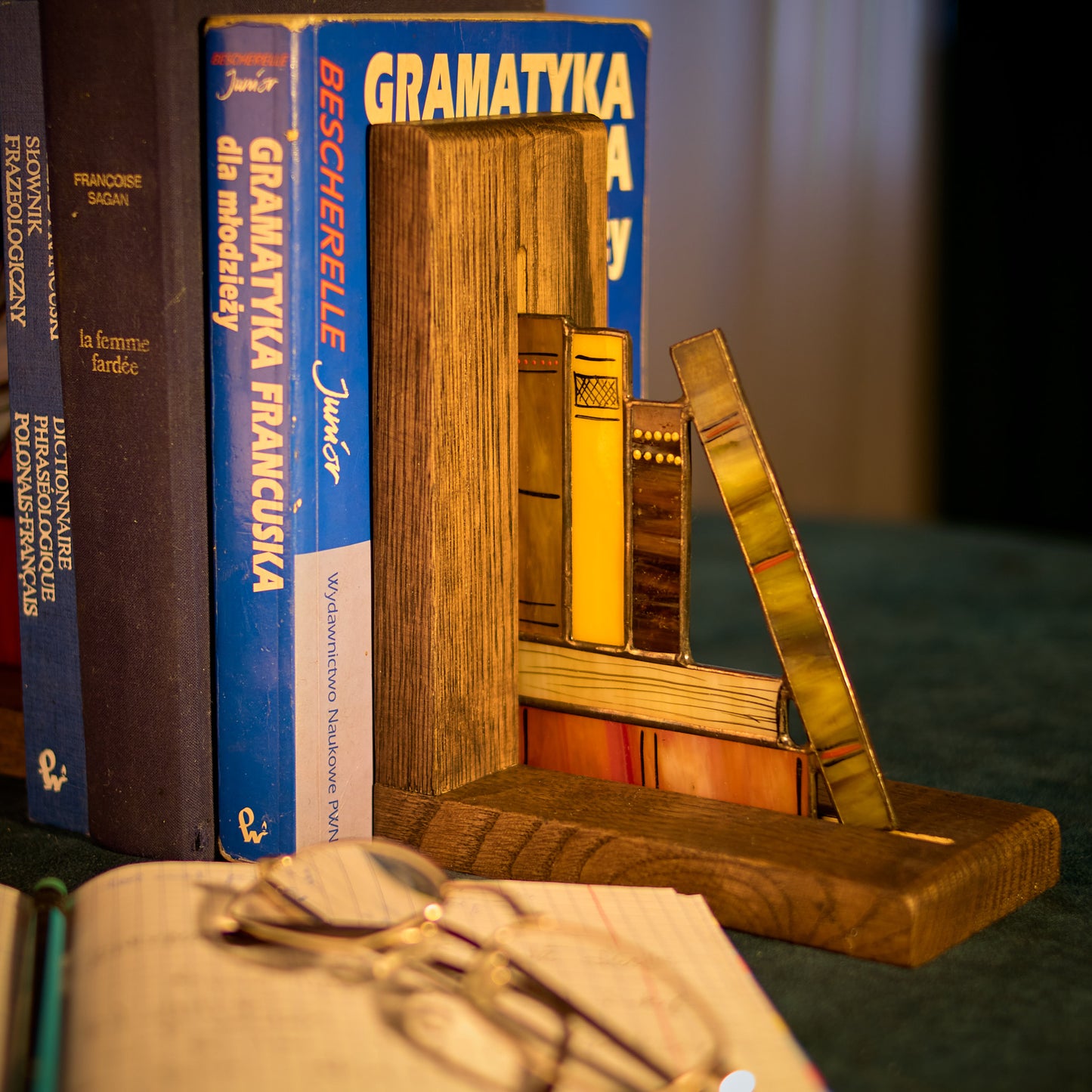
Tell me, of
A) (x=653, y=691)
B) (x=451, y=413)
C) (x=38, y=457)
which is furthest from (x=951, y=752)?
(x=38, y=457)

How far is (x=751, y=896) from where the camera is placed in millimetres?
498

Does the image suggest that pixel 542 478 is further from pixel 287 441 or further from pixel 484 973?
pixel 484 973

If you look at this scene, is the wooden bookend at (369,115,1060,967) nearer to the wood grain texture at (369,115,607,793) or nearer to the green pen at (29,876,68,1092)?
the wood grain texture at (369,115,607,793)

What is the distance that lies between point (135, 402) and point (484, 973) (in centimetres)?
25

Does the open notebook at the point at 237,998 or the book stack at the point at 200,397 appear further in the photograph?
the book stack at the point at 200,397

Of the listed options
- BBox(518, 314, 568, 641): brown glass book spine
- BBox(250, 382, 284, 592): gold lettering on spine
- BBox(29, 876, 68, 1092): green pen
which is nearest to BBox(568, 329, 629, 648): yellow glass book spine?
BBox(518, 314, 568, 641): brown glass book spine

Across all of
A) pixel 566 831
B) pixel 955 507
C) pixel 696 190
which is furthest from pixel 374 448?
pixel 955 507

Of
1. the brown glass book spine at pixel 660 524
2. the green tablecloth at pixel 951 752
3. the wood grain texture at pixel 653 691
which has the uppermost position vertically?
the brown glass book spine at pixel 660 524

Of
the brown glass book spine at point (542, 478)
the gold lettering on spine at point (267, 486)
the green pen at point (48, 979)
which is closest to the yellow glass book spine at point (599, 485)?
the brown glass book spine at point (542, 478)

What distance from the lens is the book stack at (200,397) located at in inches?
20.1

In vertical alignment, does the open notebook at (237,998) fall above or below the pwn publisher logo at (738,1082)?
above

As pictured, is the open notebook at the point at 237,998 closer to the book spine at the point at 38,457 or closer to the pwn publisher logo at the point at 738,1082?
the pwn publisher logo at the point at 738,1082

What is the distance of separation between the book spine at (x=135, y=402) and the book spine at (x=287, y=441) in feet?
0.03

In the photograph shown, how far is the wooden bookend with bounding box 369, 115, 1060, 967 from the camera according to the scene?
0.51 m
